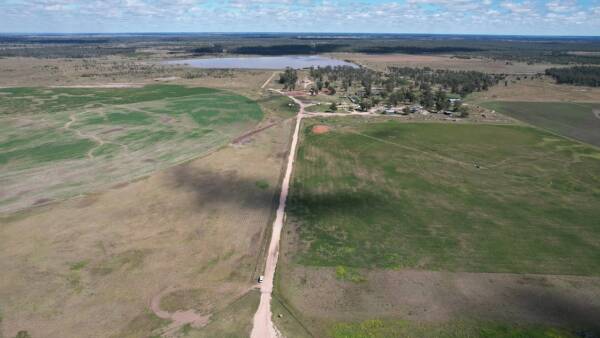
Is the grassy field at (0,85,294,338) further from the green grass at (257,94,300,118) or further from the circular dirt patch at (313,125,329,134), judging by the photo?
the green grass at (257,94,300,118)

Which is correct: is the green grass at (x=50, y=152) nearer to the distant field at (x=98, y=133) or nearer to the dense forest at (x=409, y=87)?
the distant field at (x=98, y=133)

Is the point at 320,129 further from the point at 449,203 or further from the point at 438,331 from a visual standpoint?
the point at 438,331

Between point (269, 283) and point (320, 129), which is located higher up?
point (320, 129)

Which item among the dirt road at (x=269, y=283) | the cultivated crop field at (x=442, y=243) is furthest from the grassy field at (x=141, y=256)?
the cultivated crop field at (x=442, y=243)

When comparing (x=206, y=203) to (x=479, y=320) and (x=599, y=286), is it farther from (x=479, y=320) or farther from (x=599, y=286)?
(x=599, y=286)

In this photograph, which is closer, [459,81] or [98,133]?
[98,133]

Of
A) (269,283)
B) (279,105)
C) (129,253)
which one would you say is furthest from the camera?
(279,105)

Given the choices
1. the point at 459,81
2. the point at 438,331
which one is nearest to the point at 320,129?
the point at 438,331
